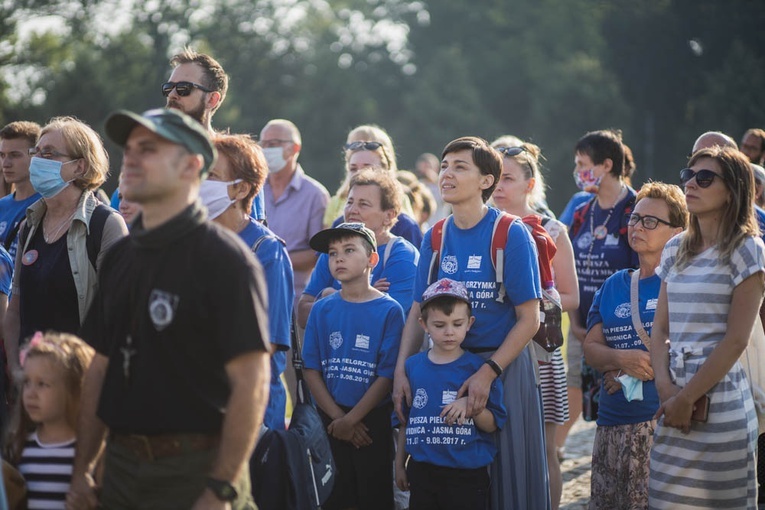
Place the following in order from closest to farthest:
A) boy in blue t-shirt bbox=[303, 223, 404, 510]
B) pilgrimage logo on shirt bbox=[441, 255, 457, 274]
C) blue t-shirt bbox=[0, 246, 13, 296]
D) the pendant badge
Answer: pilgrimage logo on shirt bbox=[441, 255, 457, 274], blue t-shirt bbox=[0, 246, 13, 296], boy in blue t-shirt bbox=[303, 223, 404, 510], the pendant badge

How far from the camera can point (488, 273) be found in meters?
5.41

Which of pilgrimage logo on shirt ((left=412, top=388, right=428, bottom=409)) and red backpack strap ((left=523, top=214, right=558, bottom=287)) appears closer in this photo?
pilgrimage logo on shirt ((left=412, top=388, right=428, bottom=409))

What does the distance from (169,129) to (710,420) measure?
2943 mm

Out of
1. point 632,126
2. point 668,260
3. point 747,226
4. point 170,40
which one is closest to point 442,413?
point 668,260

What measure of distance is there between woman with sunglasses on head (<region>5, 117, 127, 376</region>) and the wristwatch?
6.63ft

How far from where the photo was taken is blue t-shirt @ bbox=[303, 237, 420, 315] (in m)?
6.60

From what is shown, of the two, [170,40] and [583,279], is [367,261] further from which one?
[170,40]

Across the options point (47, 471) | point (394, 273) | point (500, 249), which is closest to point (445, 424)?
point (500, 249)

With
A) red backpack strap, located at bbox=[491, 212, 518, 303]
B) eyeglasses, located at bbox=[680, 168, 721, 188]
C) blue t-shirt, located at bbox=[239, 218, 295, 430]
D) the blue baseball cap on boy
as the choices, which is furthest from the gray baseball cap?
eyeglasses, located at bbox=[680, 168, 721, 188]

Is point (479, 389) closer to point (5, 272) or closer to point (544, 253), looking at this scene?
point (544, 253)

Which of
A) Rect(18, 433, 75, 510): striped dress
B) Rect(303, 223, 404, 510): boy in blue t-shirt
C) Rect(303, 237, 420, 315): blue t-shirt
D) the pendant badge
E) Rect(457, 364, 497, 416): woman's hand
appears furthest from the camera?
the pendant badge

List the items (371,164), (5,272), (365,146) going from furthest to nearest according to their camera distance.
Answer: (365,146) < (371,164) < (5,272)

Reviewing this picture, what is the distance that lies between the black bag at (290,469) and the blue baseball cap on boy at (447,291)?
3.18ft

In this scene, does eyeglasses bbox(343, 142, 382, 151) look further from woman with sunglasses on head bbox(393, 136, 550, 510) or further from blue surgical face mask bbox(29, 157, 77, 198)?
blue surgical face mask bbox(29, 157, 77, 198)
